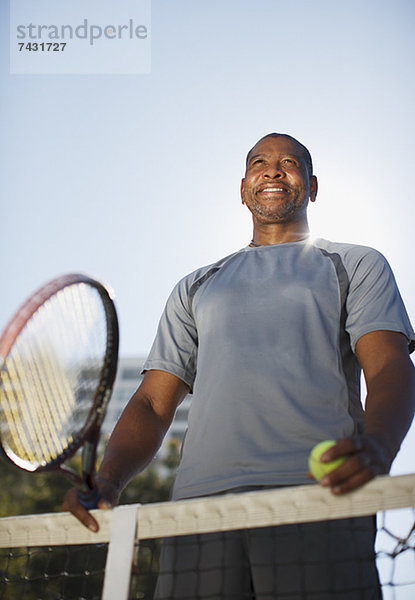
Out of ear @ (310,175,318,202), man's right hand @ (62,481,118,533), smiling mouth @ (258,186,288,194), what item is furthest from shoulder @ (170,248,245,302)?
man's right hand @ (62,481,118,533)

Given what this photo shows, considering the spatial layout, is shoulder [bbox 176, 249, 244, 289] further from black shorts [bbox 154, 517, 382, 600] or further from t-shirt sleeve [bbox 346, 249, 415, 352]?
black shorts [bbox 154, 517, 382, 600]

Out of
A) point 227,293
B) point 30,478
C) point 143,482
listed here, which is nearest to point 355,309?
point 227,293

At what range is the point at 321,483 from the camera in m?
1.70

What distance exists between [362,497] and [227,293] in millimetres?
1016

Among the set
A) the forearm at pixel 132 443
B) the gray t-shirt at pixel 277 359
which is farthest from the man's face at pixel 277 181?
the forearm at pixel 132 443

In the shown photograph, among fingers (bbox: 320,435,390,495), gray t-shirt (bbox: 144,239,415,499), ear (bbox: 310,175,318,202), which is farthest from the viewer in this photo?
ear (bbox: 310,175,318,202)

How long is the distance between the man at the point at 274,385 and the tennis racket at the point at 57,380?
16cm

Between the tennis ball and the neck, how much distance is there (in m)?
1.38

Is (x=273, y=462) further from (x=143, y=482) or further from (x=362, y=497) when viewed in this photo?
(x=143, y=482)

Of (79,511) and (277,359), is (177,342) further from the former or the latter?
(79,511)

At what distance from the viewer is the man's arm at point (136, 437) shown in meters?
2.10

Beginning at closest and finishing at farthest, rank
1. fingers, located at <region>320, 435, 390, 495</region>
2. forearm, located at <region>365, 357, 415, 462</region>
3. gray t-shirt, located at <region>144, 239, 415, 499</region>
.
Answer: fingers, located at <region>320, 435, 390, 495</region> → forearm, located at <region>365, 357, 415, 462</region> → gray t-shirt, located at <region>144, 239, 415, 499</region>

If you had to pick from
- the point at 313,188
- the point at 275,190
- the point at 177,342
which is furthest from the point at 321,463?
the point at 313,188

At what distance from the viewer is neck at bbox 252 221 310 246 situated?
2.96 m
